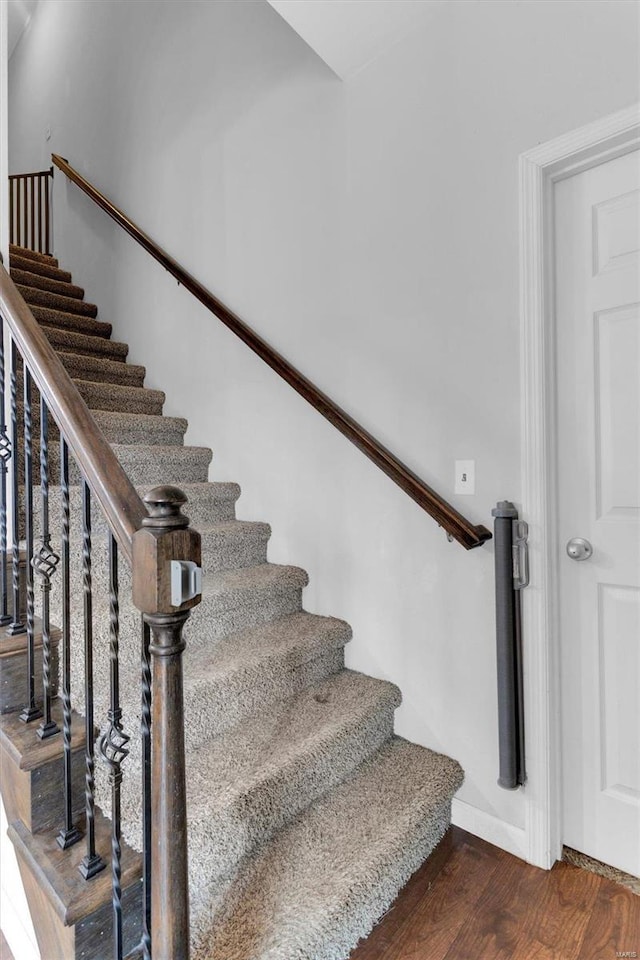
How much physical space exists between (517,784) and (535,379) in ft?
3.81

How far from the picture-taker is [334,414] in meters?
1.99

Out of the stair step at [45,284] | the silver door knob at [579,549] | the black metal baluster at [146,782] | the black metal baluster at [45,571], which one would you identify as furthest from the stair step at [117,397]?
the silver door knob at [579,549]

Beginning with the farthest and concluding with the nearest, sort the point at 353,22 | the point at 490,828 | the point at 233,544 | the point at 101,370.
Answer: the point at 101,370
the point at 233,544
the point at 353,22
the point at 490,828

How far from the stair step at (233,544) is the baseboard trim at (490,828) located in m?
1.17

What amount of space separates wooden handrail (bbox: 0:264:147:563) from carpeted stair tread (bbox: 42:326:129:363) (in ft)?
6.14

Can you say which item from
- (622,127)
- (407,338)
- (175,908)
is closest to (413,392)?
(407,338)

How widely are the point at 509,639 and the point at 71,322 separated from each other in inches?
122

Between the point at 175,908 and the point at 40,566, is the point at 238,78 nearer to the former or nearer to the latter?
the point at 40,566

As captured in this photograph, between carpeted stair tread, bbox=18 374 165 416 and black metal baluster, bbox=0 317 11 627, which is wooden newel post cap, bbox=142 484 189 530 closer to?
black metal baluster, bbox=0 317 11 627

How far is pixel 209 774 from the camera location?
4.62 feet

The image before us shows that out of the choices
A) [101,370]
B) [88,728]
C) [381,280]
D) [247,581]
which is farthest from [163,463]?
[88,728]

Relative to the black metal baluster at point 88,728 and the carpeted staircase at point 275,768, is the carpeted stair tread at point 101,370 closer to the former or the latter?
the carpeted staircase at point 275,768

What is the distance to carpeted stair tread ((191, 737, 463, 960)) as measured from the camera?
1175mm

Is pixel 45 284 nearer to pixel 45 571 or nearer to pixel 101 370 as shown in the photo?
pixel 101 370
